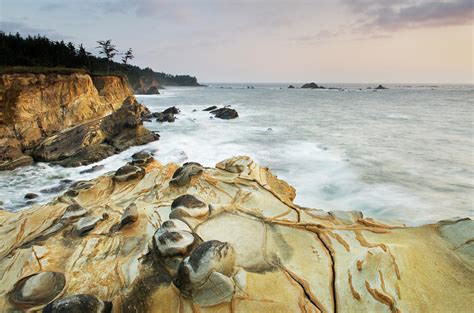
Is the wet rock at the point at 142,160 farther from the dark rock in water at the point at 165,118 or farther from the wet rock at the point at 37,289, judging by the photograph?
the dark rock in water at the point at 165,118

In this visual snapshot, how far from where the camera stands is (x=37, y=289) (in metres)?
3.47

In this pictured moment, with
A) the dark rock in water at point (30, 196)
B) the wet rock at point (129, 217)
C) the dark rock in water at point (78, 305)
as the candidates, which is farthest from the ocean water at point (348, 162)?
the dark rock in water at point (78, 305)

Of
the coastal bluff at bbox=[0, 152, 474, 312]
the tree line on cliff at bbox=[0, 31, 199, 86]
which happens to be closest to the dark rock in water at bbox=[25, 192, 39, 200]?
the coastal bluff at bbox=[0, 152, 474, 312]

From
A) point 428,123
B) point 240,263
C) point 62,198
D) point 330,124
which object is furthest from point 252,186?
point 428,123

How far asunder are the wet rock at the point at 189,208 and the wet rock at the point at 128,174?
7.90 feet

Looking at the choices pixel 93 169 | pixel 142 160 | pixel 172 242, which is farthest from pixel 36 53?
pixel 172 242

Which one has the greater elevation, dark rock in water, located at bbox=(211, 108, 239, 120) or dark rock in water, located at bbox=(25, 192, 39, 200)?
dark rock in water, located at bbox=(25, 192, 39, 200)

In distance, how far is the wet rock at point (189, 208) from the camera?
191 inches

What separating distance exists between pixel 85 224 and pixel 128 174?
2.30 metres

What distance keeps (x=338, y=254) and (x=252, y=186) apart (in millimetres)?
2645

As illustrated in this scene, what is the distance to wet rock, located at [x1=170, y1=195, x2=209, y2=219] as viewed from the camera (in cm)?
484

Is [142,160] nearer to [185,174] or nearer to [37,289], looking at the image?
[185,174]

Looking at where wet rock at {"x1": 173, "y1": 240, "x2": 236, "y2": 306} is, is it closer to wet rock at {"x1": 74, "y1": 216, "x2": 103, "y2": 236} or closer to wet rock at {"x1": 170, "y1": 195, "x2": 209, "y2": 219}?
wet rock at {"x1": 170, "y1": 195, "x2": 209, "y2": 219}

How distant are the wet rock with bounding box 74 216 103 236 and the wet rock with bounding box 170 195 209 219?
1.31m
